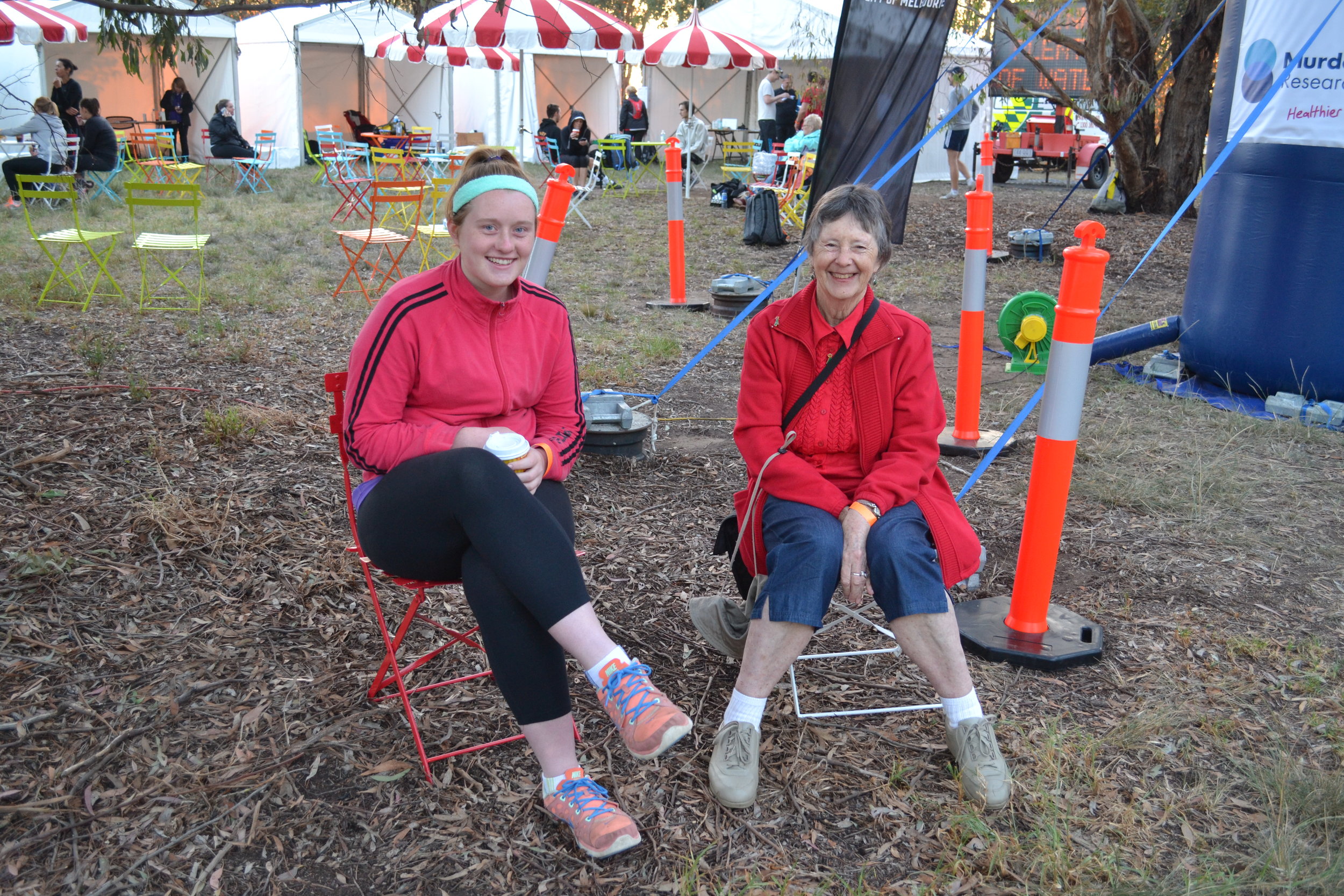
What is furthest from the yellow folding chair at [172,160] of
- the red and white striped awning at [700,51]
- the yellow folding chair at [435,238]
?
the red and white striped awning at [700,51]

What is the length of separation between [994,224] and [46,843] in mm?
12076

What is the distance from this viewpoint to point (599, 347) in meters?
6.33

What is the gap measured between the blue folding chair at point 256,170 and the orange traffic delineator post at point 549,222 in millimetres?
11744

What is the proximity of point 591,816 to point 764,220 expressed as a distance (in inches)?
368

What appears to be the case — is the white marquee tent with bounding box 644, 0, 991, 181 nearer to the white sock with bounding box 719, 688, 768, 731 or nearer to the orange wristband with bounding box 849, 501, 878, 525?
the orange wristband with bounding box 849, 501, 878, 525

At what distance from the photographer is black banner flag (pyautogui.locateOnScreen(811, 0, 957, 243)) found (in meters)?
4.40

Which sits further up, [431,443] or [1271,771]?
[431,443]

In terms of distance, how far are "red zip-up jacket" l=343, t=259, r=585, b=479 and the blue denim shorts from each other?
0.60 m

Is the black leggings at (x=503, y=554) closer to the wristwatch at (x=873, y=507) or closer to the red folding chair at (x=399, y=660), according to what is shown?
the red folding chair at (x=399, y=660)

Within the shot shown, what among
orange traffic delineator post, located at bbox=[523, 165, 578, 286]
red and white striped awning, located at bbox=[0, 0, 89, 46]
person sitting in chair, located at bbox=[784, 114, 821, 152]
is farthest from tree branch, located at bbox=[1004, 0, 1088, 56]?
red and white striped awning, located at bbox=[0, 0, 89, 46]

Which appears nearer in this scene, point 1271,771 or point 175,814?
point 175,814

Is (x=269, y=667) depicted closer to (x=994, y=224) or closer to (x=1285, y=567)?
(x=1285, y=567)

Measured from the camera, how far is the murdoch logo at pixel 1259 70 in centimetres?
481

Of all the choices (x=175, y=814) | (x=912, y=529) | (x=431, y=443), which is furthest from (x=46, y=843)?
(x=912, y=529)
